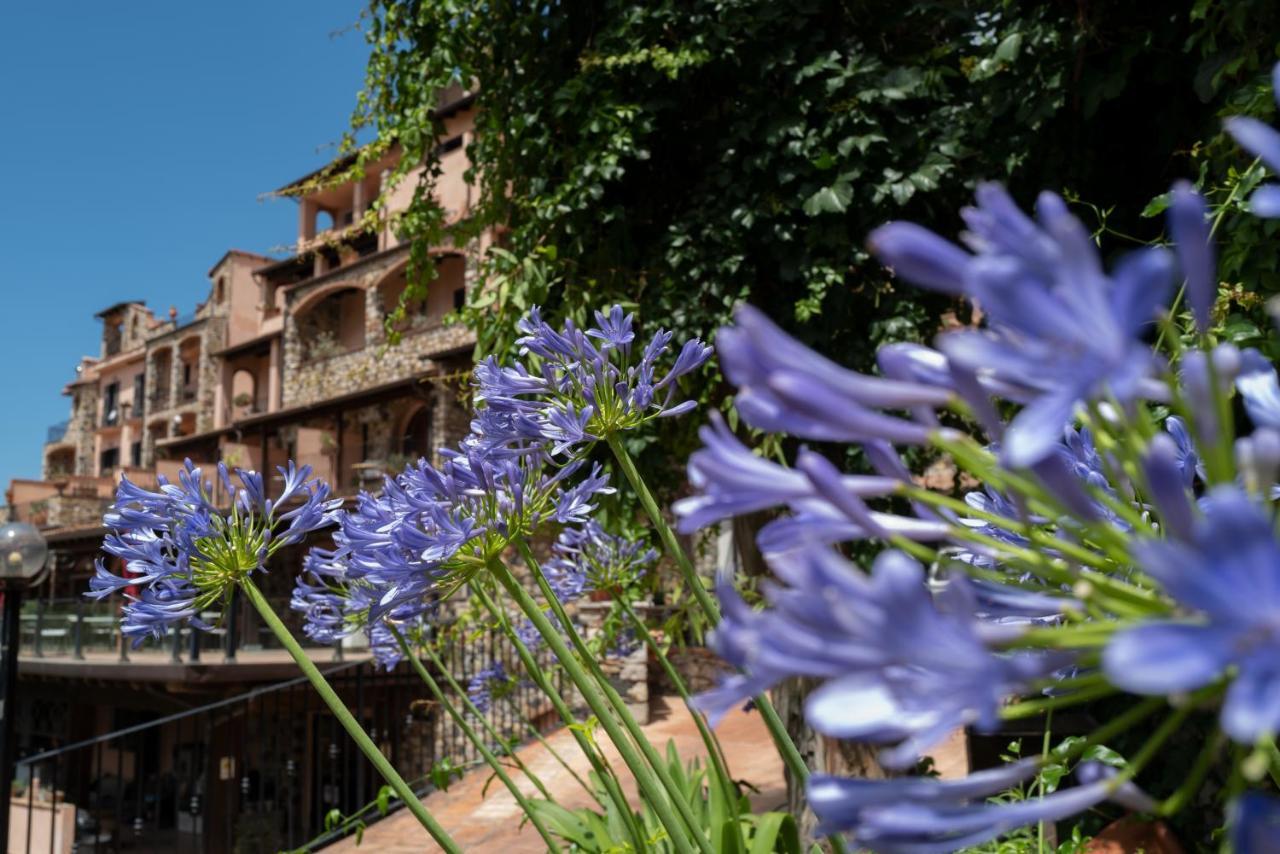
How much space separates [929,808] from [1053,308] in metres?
0.19

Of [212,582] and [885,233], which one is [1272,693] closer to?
[885,233]

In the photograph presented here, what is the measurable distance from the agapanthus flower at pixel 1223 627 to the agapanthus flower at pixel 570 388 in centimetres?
88

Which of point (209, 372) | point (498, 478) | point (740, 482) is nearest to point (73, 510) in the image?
point (209, 372)

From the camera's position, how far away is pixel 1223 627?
31 centimetres

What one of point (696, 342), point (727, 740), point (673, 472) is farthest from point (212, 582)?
point (727, 740)

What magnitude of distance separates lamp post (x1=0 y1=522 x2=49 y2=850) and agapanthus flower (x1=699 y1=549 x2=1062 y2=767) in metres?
4.89

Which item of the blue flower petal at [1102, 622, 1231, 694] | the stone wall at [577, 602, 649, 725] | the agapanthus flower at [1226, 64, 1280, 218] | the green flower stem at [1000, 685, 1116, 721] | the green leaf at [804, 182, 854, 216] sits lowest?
the stone wall at [577, 602, 649, 725]

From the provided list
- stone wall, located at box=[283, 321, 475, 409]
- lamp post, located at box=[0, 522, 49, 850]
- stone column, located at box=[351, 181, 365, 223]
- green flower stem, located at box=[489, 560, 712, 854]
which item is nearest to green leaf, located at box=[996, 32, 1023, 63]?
green flower stem, located at box=[489, 560, 712, 854]

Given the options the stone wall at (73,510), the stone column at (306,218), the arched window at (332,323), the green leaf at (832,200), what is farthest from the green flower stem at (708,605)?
the stone wall at (73,510)

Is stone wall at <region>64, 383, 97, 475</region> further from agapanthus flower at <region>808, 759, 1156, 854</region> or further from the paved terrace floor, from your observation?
agapanthus flower at <region>808, 759, 1156, 854</region>

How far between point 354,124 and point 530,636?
2647mm

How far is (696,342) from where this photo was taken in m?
1.23

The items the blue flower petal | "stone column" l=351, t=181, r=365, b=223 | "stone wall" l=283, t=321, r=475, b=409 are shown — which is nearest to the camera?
the blue flower petal

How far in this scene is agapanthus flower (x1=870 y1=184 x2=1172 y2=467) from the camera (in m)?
0.36
